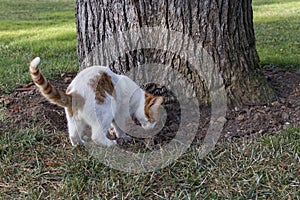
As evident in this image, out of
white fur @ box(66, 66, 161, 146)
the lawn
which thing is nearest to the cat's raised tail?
white fur @ box(66, 66, 161, 146)

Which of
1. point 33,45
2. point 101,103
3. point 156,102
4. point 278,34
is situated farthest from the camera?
point 278,34

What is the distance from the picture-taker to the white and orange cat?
313cm

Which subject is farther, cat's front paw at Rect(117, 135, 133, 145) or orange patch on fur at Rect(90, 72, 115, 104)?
cat's front paw at Rect(117, 135, 133, 145)

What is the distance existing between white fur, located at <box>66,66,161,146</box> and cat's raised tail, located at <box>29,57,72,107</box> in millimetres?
106

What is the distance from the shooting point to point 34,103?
3939 millimetres

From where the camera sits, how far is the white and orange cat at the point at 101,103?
313 centimetres

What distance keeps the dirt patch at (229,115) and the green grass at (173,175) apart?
21 cm

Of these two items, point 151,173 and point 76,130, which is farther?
point 76,130

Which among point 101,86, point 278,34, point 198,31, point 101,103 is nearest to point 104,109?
point 101,103

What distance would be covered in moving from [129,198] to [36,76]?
3.05 feet

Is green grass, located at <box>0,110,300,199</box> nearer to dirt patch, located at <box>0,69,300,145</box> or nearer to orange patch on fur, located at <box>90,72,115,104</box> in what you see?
dirt patch, located at <box>0,69,300,145</box>

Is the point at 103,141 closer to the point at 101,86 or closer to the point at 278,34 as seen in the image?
the point at 101,86

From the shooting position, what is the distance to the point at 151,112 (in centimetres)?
331

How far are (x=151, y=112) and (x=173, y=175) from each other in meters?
0.60
